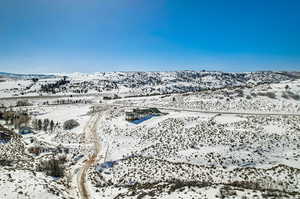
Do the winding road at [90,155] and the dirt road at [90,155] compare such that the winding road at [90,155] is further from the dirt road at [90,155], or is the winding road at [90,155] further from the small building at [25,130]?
the small building at [25,130]

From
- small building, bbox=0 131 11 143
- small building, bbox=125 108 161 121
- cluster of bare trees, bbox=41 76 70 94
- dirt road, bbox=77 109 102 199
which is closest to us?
dirt road, bbox=77 109 102 199

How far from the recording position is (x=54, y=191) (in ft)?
55.0

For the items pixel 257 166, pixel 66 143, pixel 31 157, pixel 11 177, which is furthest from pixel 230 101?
pixel 11 177

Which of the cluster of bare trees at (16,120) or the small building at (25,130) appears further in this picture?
the cluster of bare trees at (16,120)

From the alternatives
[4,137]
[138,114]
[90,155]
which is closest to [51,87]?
[138,114]

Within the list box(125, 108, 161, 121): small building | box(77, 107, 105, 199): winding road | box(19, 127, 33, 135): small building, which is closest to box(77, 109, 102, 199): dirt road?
box(77, 107, 105, 199): winding road

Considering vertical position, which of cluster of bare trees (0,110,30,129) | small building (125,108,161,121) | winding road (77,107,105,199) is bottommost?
winding road (77,107,105,199)

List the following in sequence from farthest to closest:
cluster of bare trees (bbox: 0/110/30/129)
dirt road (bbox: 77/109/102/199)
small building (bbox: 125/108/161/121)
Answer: small building (bbox: 125/108/161/121) < cluster of bare trees (bbox: 0/110/30/129) < dirt road (bbox: 77/109/102/199)

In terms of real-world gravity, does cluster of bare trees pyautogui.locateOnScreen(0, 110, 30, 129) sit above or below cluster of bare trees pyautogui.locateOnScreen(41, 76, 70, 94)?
below

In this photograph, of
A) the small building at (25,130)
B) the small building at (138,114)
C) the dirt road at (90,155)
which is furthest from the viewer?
the small building at (138,114)

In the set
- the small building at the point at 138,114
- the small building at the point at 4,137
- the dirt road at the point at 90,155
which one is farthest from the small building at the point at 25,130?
the small building at the point at 138,114

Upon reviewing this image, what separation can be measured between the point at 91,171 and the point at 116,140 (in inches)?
390

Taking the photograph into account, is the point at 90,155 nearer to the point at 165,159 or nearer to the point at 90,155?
the point at 90,155

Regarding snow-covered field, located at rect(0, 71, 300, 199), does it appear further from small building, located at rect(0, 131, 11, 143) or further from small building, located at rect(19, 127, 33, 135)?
small building, located at rect(19, 127, 33, 135)
